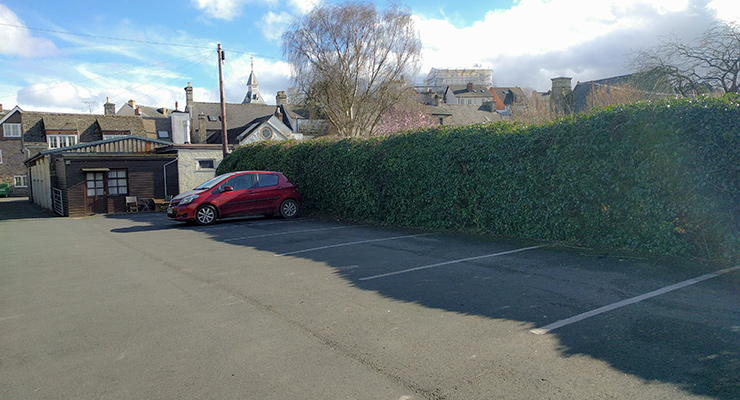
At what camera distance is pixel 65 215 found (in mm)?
24391

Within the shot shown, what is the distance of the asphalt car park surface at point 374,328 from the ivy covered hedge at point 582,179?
89 cm

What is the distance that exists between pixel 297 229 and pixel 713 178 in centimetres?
955

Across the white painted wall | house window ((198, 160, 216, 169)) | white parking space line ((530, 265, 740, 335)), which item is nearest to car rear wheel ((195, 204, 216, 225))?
the white painted wall

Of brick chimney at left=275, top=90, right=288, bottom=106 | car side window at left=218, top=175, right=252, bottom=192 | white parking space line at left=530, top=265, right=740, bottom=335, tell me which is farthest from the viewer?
brick chimney at left=275, top=90, right=288, bottom=106

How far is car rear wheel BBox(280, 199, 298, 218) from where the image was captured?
1675cm

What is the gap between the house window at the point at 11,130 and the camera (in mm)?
57500

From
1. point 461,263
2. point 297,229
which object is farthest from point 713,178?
point 297,229

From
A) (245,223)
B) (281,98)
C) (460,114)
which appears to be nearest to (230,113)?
(281,98)

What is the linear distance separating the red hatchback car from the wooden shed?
443 inches

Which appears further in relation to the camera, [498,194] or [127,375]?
[498,194]

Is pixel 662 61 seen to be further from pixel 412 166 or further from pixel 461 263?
pixel 461 263

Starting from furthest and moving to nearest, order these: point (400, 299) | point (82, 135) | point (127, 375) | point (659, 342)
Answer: point (82, 135), point (400, 299), point (659, 342), point (127, 375)

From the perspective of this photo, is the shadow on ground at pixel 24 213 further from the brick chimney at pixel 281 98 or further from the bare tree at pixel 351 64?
the brick chimney at pixel 281 98

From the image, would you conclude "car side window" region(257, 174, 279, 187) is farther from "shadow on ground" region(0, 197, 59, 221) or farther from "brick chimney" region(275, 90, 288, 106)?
"brick chimney" region(275, 90, 288, 106)
